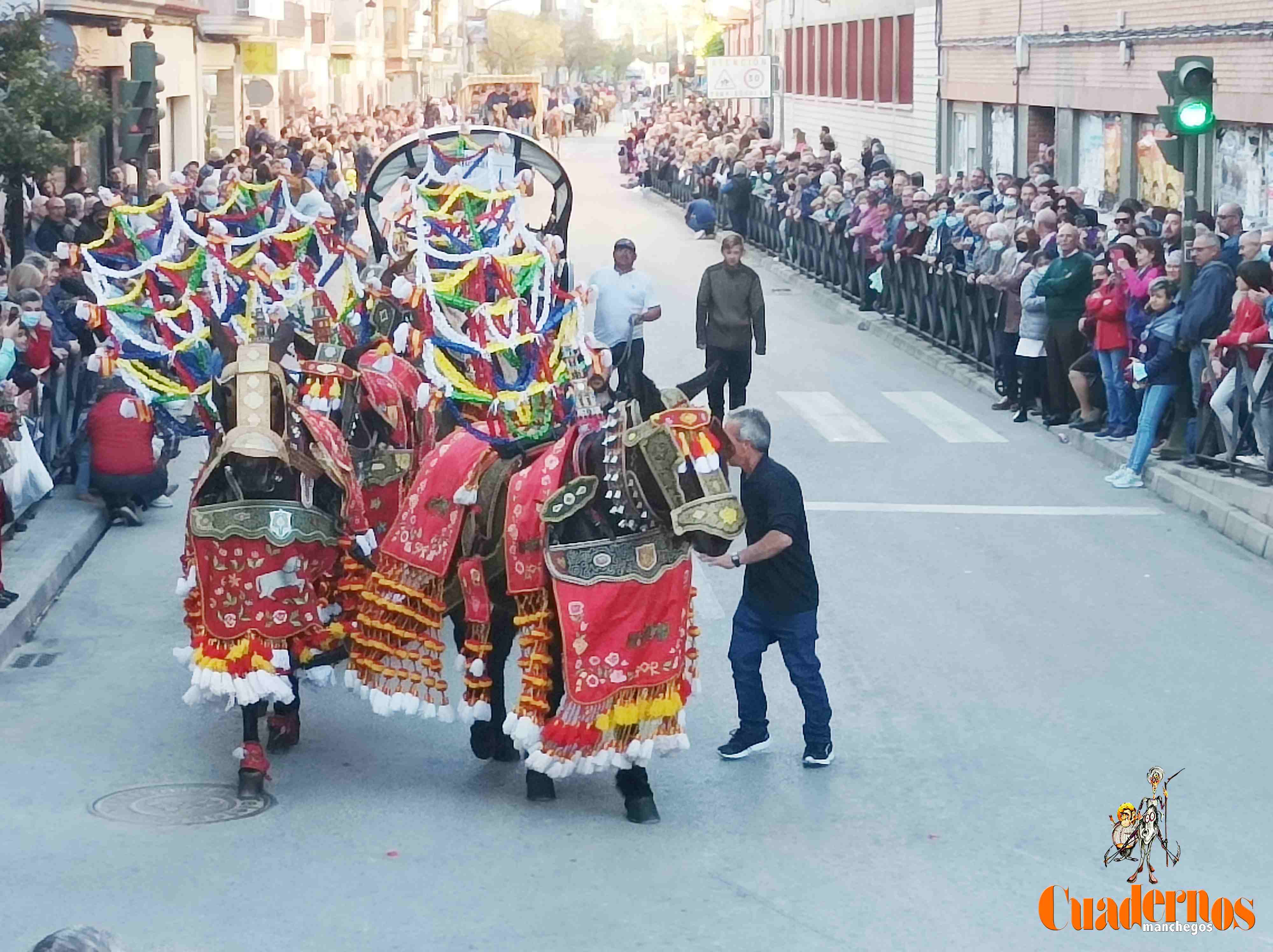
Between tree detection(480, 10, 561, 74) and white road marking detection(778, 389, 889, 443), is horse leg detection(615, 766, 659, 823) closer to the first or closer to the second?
white road marking detection(778, 389, 889, 443)

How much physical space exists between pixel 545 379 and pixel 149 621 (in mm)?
2978

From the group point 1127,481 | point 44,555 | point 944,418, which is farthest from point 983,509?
point 44,555

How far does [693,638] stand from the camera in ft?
26.5

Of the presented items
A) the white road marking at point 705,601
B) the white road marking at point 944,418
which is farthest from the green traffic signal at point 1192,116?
the white road marking at point 705,601

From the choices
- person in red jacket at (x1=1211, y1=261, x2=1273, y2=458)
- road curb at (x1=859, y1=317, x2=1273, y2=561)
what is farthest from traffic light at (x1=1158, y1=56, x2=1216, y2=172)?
road curb at (x1=859, y1=317, x2=1273, y2=561)

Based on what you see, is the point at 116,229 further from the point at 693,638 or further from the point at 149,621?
the point at 693,638

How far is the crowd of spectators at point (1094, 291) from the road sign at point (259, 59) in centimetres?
2432

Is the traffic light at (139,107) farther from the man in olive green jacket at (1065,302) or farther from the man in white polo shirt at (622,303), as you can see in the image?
the man in olive green jacket at (1065,302)

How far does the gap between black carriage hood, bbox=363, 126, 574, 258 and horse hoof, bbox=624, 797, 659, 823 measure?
24.0ft

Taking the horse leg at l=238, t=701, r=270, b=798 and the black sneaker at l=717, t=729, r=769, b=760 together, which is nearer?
the horse leg at l=238, t=701, r=270, b=798

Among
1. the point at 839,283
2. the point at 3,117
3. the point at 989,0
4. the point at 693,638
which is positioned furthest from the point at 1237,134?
the point at 693,638

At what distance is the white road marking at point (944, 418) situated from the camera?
17.5m

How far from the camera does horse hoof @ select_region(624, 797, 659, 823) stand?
7914 millimetres

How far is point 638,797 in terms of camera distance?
7.93 meters
